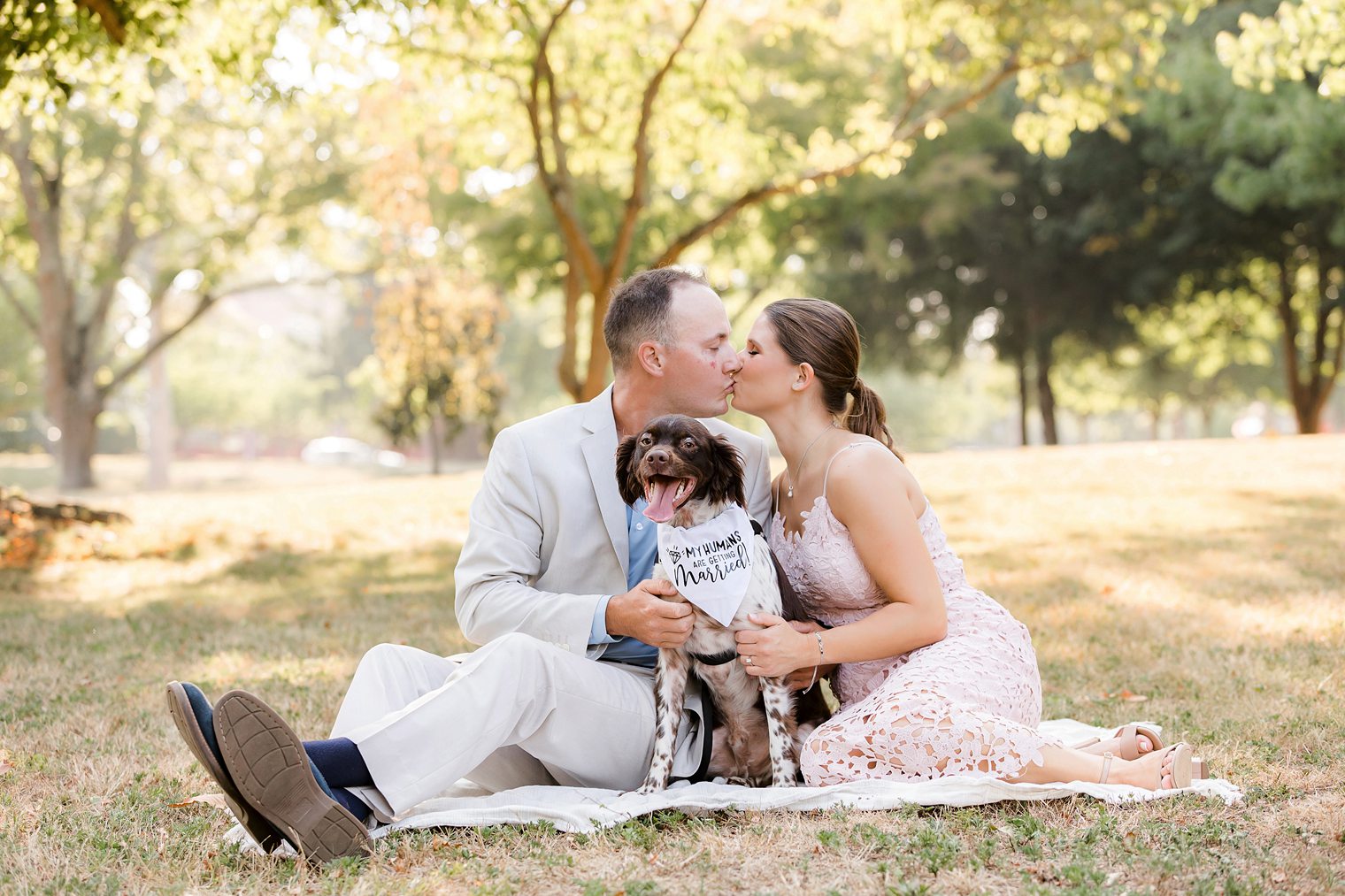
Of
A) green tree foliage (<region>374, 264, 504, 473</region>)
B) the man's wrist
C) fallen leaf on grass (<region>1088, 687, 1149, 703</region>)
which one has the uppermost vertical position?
green tree foliage (<region>374, 264, 504, 473</region>)

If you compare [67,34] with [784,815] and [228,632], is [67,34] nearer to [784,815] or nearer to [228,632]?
[228,632]

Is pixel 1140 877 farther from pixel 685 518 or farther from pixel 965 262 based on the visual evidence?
pixel 965 262

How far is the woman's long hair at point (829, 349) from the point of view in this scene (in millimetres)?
4133

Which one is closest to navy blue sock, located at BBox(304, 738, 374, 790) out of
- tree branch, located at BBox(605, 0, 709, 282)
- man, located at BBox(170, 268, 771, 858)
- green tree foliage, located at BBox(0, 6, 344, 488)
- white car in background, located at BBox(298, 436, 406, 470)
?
man, located at BBox(170, 268, 771, 858)

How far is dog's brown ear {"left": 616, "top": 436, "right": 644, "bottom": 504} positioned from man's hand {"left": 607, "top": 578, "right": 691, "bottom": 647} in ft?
1.04

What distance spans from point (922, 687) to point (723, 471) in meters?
0.97

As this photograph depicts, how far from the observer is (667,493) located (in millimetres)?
3721

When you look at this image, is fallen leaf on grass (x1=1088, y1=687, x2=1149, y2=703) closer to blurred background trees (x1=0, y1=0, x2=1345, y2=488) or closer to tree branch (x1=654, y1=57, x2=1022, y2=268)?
blurred background trees (x1=0, y1=0, x2=1345, y2=488)

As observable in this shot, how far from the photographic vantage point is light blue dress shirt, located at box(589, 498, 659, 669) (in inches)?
163

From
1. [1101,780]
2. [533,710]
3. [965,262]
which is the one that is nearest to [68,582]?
[533,710]

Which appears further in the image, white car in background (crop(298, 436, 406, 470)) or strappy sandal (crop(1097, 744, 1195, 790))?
white car in background (crop(298, 436, 406, 470))

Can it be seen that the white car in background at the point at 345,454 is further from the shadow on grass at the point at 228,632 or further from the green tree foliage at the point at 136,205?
the shadow on grass at the point at 228,632

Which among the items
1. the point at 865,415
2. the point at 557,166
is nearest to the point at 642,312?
the point at 865,415

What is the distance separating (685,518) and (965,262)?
86.3ft
